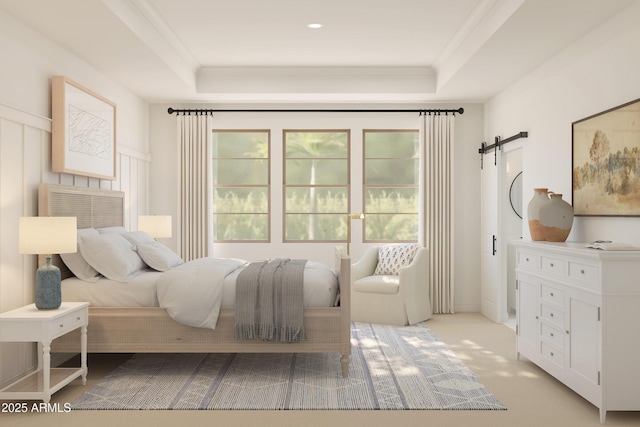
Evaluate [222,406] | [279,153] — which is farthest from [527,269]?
[279,153]

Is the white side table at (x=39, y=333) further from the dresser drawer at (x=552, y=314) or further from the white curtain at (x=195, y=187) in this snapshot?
the dresser drawer at (x=552, y=314)

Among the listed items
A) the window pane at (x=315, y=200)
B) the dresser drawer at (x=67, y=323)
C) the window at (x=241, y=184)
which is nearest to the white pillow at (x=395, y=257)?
the window pane at (x=315, y=200)

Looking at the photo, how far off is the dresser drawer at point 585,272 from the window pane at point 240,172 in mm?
4231

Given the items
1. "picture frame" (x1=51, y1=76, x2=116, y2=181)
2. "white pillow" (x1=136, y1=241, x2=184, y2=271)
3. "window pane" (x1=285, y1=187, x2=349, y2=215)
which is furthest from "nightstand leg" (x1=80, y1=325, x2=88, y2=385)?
"window pane" (x1=285, y1=187, x2=349, y2=215)

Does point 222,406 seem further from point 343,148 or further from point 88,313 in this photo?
point 343,148

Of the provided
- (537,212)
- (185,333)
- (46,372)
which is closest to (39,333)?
(46,372)

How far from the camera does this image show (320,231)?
7.00 meters

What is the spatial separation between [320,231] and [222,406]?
375 centimetres

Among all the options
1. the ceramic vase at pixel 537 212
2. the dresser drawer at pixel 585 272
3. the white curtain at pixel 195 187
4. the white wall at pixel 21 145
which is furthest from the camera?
the white curtain at pixel 195 187

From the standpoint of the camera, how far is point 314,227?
6996 millimetres

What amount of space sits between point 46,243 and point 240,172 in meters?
3.60

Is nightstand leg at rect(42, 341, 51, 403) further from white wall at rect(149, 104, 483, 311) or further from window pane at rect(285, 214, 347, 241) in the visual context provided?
window pane at rect(285, 214, 347, 241)

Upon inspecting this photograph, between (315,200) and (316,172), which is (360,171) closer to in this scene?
(316,172)

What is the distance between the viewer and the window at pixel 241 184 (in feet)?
22.9
